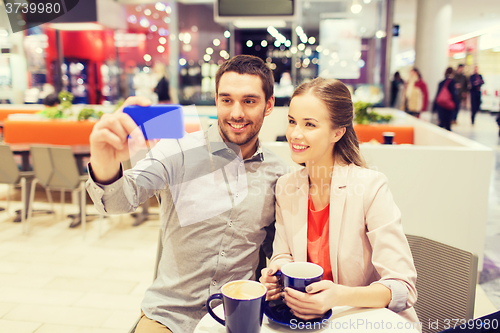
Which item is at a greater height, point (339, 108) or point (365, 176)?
point (339, 108)

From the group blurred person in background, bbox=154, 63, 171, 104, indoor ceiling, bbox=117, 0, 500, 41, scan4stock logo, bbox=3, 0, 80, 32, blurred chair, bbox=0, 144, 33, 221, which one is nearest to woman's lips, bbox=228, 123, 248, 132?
scan4stock logo, bbox=3, 0, 80, 32

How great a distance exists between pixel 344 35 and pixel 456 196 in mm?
6890

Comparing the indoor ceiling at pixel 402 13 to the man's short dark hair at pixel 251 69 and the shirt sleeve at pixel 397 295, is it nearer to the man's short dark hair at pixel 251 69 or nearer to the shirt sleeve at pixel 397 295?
the man's short dark hair at pixel 251 69

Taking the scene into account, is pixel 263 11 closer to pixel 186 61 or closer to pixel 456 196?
pixel 456 196

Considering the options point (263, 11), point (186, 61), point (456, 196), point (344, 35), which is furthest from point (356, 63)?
point (456, 196)

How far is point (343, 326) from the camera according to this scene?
92 centimetres

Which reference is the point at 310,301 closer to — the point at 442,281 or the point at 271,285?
the point at 271,285

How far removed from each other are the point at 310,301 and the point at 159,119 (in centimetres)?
53

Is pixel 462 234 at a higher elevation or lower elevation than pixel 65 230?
higher

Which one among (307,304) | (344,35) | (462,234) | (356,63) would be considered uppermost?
(344,35)

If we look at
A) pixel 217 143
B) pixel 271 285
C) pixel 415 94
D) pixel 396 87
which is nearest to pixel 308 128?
pixel 217 143

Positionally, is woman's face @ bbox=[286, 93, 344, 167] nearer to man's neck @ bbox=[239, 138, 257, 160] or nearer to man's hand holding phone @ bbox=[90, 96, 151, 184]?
man's neck @ bbox=[239, 138, 257, 160]

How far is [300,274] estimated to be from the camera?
97 cm

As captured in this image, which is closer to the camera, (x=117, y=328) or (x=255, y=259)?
(x=255, y=259)
